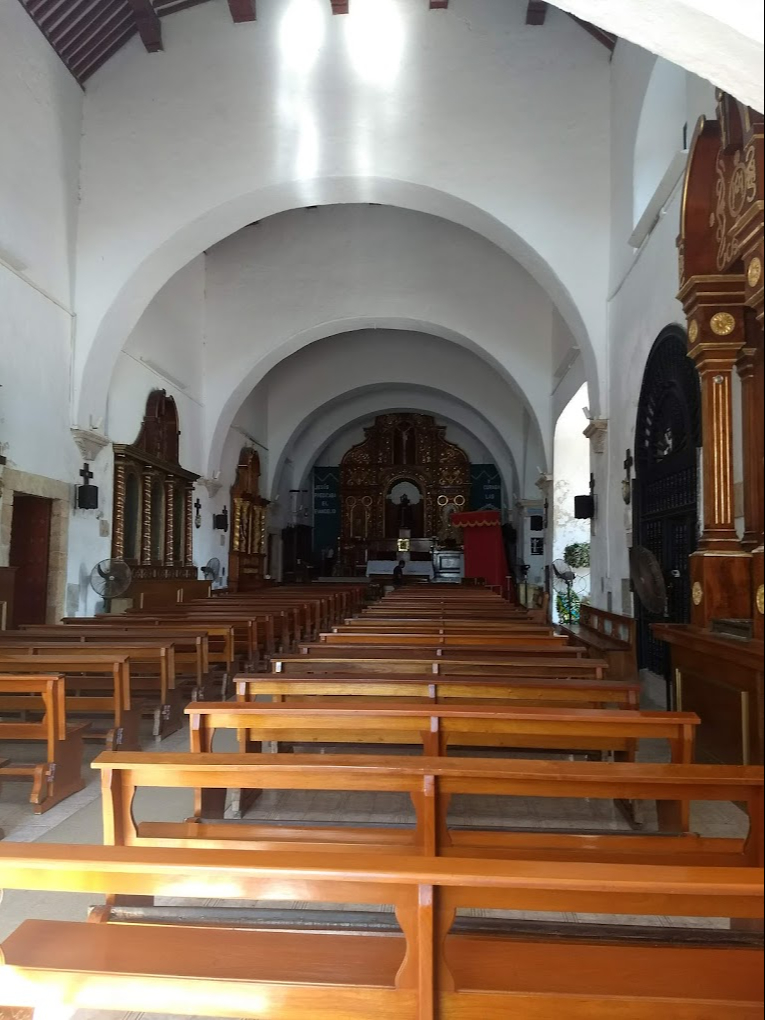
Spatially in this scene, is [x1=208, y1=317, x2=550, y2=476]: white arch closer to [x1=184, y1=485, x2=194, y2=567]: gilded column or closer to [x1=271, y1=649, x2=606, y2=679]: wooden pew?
[x1=184, y1=485, x2=194, y2=567]: gilded column

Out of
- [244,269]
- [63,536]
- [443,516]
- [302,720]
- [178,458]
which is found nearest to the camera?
[302,720]

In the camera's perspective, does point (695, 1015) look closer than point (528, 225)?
Yes

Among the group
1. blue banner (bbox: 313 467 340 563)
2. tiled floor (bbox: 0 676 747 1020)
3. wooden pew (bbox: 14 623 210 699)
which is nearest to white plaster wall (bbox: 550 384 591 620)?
wooden pew (bbox: 14 623 210 699)

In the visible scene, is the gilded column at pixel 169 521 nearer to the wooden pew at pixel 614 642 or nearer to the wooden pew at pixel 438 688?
the wooden pew at pixel 614 642

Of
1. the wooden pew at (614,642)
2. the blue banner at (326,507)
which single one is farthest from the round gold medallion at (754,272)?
the blue banner at (326,507)

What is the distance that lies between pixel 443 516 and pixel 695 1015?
22.5 m

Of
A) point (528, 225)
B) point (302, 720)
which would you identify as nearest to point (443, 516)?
point (528, 225)

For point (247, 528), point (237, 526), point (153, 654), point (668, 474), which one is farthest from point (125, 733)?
point (247, 528)

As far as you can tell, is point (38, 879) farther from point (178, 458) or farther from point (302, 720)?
point (178, 458)

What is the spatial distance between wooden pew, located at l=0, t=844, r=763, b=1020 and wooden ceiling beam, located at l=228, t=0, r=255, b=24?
34.9 ft

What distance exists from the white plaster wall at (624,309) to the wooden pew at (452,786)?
5620 mm

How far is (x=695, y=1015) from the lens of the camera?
1.64 metres

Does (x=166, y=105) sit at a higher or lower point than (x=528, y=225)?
higher

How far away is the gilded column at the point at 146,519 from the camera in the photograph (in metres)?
12.0
